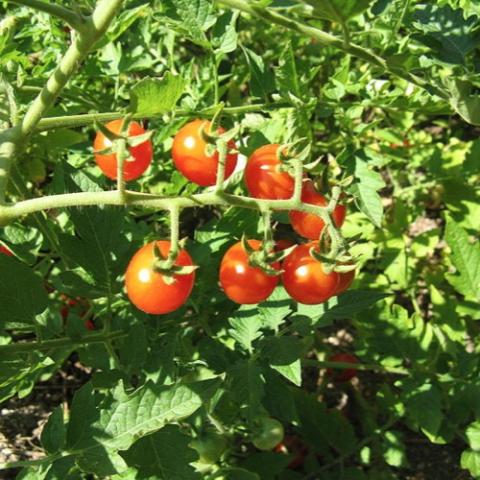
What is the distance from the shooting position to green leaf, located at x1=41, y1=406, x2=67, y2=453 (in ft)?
4.69

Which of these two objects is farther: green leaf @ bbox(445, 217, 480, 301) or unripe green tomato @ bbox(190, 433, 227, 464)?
green leaf @ bbox(445, 217, 480, 301)

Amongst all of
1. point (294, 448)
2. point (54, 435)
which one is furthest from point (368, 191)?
point (294, 448)

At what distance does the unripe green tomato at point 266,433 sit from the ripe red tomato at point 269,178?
0.80 meters

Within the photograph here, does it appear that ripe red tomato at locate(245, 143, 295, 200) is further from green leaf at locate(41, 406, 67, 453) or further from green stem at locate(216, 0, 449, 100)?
green leaf at locate(41, 406, 67, 453)

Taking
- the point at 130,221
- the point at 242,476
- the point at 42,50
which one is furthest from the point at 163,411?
the point at 42,50

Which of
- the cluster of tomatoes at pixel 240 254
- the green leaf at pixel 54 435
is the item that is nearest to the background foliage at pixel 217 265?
the green leaf at pixel 54 435

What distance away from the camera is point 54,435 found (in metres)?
1.44

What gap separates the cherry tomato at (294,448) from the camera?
7.77 ft

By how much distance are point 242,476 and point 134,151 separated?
0.98 metres

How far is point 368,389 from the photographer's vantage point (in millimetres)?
2639

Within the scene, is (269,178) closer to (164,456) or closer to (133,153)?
(133,153)

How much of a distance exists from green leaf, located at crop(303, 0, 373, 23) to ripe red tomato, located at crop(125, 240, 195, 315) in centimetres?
56

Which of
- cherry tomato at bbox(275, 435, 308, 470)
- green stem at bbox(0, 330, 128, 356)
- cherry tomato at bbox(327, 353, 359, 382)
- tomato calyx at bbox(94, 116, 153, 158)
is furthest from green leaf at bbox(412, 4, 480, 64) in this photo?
cherry tomato at bbox(275, 435, 308, 470)

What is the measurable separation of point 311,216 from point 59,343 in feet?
2.28
